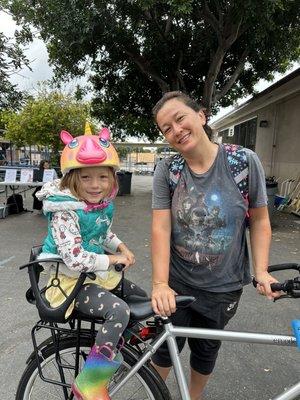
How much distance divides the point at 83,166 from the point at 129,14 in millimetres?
8072

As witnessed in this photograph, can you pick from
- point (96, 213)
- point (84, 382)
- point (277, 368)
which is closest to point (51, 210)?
point (96, 213)

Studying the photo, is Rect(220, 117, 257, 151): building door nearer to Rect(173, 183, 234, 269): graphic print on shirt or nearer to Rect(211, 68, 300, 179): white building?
Rect(211, 68, 300, 179): white building

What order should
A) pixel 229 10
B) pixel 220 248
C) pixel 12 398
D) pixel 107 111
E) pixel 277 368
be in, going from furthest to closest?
pixel 107 111 < pixel 229 10 < pixel 277 368 < pixel 12 398 < pixel 220 248

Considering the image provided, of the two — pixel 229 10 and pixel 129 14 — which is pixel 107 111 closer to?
pixel 129 14

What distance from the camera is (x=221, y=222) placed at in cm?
178

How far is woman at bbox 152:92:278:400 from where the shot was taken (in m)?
1.75

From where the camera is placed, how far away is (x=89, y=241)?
189 cm

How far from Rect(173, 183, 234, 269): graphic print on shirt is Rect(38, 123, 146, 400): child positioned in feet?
1.08

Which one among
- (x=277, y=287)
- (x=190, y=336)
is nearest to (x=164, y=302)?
(x=190, y=336)

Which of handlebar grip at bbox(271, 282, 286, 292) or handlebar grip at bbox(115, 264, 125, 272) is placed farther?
handlebar grip at bbox(115, 264, 125, 272)

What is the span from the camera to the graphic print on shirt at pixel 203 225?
176 centimetres

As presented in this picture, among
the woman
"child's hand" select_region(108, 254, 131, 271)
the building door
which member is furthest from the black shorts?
the building door

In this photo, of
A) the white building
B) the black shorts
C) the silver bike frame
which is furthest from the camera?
the white building

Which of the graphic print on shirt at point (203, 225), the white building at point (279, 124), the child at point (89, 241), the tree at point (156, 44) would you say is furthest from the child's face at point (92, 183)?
the white building at point (279, 124)
